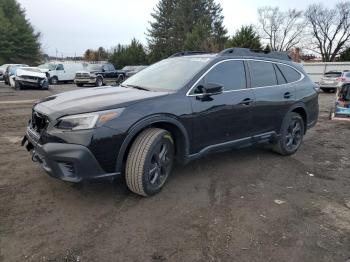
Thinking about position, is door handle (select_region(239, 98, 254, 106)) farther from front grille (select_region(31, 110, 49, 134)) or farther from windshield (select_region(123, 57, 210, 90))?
front grille (select_region(31, 110, 49, 134))

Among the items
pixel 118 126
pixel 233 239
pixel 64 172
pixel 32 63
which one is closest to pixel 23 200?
pixel 64 172

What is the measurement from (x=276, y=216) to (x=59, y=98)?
9.45 ft

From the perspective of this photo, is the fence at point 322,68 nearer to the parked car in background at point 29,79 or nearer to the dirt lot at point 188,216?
the parked car in background at point 29,79

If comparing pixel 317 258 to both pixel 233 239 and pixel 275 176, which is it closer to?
pixel 233 239

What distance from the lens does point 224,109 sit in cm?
465

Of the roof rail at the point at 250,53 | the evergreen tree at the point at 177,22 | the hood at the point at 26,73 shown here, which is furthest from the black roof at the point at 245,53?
the evergreen tree at the point at 177,22

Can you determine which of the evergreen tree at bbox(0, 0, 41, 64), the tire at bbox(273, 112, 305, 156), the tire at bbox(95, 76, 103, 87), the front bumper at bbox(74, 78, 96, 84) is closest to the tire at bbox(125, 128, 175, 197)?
the tire at bbox(273, 112, 305, 156)

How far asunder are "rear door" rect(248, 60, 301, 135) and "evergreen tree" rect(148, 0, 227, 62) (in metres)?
42.1

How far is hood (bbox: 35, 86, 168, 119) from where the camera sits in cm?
367

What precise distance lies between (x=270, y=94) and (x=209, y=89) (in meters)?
1.52

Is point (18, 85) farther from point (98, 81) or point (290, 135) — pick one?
point (290, 135)

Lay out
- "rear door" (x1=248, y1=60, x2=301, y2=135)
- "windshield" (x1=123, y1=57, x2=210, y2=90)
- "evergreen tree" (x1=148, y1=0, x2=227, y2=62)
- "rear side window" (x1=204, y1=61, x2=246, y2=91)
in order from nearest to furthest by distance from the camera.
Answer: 1. "windshield" (x1=123, y1=57, x2=210, y2=90)
2. "rear side window" (x1=204, y1=61, x2=246, y2=91)
3. "rear door" (x1=248, y1=60, x2=301, y2=135)
4. "evergreen tree" (x1=148, y1=0, x2=227, y2=62)

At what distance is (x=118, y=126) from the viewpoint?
11.9ft

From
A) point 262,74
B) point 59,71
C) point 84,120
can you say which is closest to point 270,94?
point 262,74
